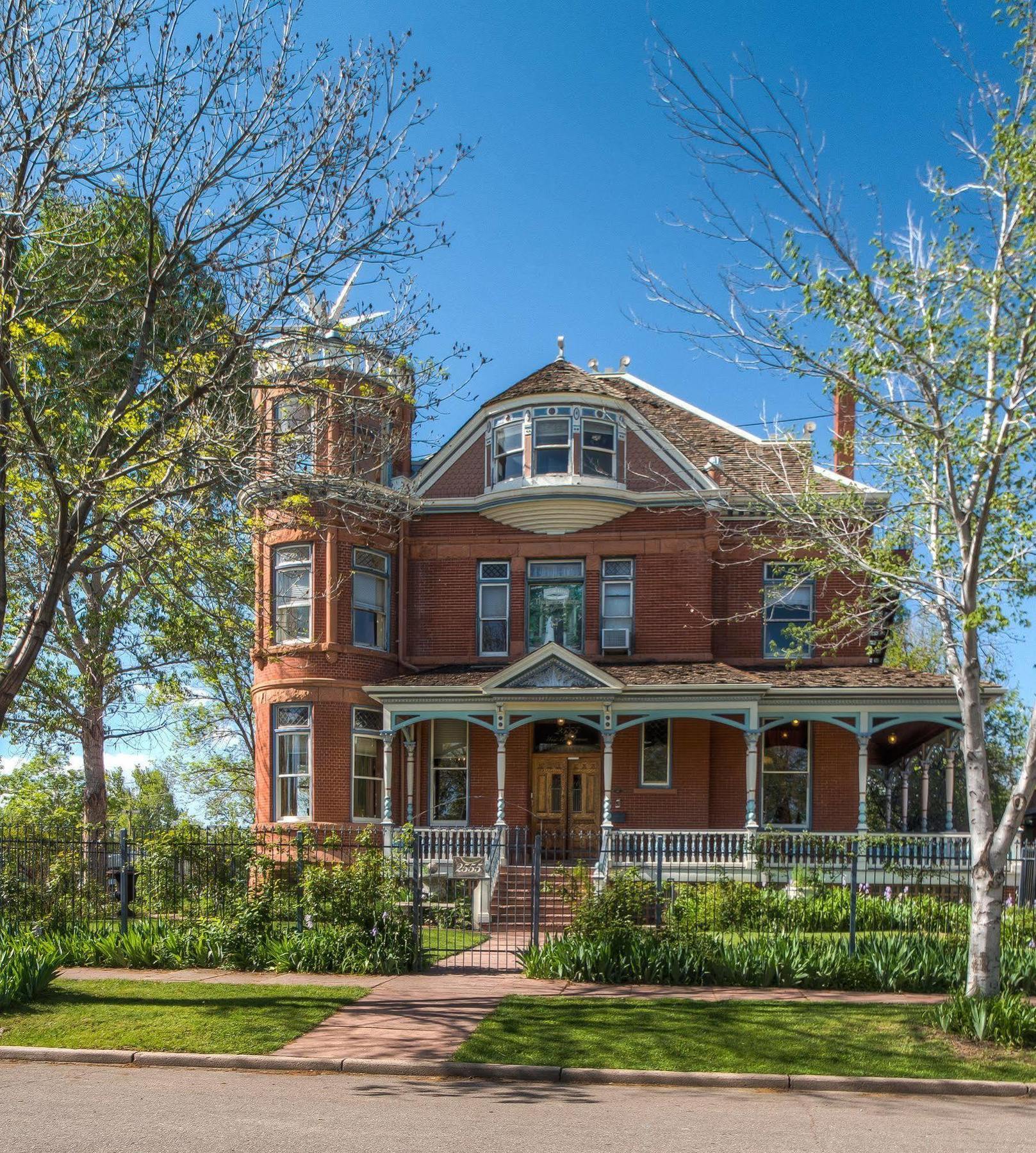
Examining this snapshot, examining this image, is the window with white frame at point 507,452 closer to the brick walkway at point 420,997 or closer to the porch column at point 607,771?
the porch column at point 607,771

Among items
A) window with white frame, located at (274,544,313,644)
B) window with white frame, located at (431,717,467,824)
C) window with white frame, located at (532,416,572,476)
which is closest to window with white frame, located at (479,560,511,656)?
window with white frame, located at (431,717,467,824)

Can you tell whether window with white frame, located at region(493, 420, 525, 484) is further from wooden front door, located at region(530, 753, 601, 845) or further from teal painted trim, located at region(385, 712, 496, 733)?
wooden front door, located at region(530, 753, 601, 845)

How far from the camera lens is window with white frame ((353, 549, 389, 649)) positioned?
26766 mm

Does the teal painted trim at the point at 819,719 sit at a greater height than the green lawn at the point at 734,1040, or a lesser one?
greater

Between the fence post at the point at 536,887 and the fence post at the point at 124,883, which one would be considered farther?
the fence post at the point at 124,883

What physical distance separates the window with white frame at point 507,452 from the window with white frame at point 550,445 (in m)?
0.45

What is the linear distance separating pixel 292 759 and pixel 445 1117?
56.1 ft

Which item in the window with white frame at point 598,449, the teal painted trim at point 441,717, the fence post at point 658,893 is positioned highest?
the window with white frame at point 598,449

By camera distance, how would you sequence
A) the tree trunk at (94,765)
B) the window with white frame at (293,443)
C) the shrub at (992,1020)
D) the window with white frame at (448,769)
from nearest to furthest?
the shrub at (992,1020) → the window with white frame at (293,443) → the window with white frame at (448,769) → the tree trunk at (94,765)

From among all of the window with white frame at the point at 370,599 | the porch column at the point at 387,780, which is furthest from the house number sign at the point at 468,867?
the window with white frame at the point at 370,599

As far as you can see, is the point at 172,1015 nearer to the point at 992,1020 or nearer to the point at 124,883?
the point at 124,883

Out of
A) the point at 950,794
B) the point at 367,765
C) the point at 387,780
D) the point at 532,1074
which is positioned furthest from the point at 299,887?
the point at 950,794

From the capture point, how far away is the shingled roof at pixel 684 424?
86.9 ft

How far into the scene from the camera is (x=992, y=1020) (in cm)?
1170
